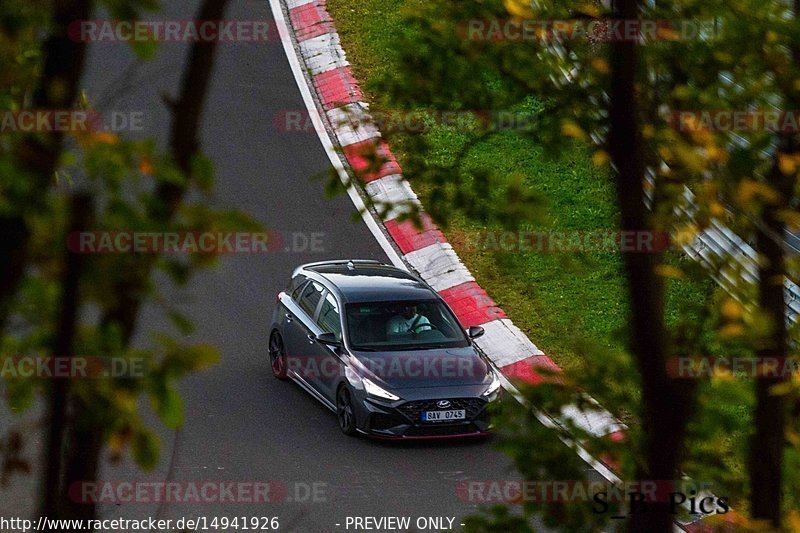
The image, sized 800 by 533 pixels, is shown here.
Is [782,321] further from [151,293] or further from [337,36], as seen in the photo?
[337,36]

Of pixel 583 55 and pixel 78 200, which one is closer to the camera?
pixel 78 200

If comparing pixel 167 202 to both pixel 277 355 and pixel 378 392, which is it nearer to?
pixel 378 392

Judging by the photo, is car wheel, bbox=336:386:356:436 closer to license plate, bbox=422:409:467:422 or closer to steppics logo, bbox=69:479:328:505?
license plate, bbox=422:409:467:422

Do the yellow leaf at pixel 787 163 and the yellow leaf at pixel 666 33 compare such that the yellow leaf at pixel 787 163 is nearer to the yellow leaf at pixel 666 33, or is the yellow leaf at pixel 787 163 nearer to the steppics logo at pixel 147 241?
the yellow leaf at pixel 666 33

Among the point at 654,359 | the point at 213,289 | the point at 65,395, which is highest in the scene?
the point at 65,395

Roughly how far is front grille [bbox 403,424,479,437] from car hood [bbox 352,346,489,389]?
1.42 feet

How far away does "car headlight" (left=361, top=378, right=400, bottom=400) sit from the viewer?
1230 cm

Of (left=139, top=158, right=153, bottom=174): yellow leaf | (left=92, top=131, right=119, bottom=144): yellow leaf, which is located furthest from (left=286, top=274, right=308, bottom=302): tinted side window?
(left=139, top=158, right=153, bottom=174): yellow leaf

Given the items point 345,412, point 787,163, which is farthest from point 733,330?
point 345,412

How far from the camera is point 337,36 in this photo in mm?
22062

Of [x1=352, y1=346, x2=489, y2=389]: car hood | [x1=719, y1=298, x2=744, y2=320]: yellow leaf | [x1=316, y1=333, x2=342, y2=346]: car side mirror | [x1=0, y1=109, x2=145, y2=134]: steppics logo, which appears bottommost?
[x1=352, y1=346, x2=489, y2=389]: car hood

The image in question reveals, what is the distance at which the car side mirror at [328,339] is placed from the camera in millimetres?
12867

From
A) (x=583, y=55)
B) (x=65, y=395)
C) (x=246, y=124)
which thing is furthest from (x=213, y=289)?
(x=65, y=395)

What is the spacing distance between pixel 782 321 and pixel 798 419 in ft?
1.29
